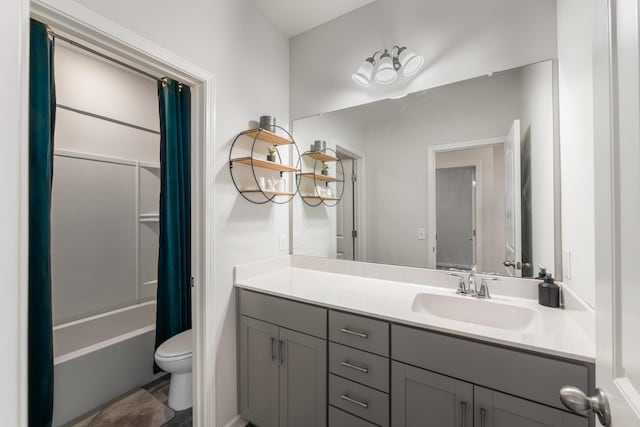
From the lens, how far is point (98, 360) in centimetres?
182

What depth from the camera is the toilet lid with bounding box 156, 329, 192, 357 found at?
173cm

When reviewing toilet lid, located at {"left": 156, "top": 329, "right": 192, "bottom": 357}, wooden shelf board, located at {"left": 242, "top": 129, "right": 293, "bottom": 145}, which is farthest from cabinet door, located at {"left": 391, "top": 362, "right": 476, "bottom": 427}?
wooden shelf board, located at {"left": 242, "top": 129, "right": 293, "bottom": 145}

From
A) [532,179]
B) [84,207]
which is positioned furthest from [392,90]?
[84,207]

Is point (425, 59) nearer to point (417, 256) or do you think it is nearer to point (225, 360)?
point (417, 256)

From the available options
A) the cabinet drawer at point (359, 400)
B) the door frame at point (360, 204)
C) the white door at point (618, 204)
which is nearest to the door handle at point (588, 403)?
the white door at point (618, 204)

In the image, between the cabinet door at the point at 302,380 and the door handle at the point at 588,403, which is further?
the cabinet door at the point at 302,380

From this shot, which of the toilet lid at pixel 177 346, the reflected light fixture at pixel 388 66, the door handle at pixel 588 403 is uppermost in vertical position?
the reflected light fixture at pixel 388 66

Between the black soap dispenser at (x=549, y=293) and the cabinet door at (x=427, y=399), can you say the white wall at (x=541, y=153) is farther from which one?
the cabinet door at (x=427, y=399)

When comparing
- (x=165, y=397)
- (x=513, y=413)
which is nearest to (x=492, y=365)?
(x=513, y=413)

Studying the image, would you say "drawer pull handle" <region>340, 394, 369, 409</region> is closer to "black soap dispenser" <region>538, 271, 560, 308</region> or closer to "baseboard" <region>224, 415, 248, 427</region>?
"baseboard" <region>224, 415, 248, 427</region>

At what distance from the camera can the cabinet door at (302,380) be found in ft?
4.22

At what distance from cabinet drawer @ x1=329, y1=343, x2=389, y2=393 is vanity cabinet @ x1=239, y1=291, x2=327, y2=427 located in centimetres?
6

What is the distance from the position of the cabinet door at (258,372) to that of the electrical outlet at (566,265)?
1.43 meters

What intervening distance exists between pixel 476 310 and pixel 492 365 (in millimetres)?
431
